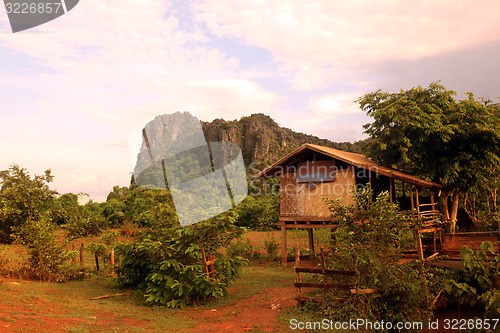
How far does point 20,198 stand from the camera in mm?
21484

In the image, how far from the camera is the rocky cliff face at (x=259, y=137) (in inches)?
2562

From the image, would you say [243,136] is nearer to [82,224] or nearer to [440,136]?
[82,224]

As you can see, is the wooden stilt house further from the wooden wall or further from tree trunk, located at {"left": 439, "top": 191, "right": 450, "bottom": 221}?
tree trunk, located at {"left": 439, "top": 191, "right": 450, "bottom": 221}

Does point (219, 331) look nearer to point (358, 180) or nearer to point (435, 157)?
point (358, 180)

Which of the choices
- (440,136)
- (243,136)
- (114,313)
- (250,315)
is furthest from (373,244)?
(243,136)

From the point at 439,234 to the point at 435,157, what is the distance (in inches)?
148

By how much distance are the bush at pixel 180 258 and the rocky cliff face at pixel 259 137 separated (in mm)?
50376

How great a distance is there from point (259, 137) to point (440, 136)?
5115 centimetres

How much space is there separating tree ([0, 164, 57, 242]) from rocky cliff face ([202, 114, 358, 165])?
134 ft

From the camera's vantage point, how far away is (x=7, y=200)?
21.2 m

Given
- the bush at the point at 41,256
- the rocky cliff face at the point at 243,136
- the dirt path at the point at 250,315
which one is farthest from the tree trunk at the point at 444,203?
the rocky cliff face at the point at 243,136

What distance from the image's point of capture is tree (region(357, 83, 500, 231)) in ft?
51.2

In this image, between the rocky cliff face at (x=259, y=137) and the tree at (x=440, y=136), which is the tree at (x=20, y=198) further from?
the rocky cliff face at (x=259, y=137)

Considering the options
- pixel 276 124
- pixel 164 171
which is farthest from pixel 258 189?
pixel 276 124
